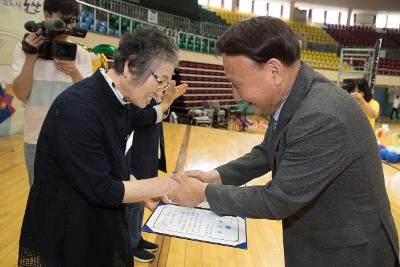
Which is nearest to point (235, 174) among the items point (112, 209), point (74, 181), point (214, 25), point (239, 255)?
point (112, 209)

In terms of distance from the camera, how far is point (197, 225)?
4.23 ft

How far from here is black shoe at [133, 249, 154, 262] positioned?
2371 millimetres

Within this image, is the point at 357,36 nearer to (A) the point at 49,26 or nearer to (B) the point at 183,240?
(B) the point at 183,240

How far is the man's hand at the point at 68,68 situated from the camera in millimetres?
1798

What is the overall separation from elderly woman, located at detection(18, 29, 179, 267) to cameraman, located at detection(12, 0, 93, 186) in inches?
29.5

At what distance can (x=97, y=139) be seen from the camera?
1.07 m

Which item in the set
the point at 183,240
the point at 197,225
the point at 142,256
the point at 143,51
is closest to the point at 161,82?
the point at 143,51

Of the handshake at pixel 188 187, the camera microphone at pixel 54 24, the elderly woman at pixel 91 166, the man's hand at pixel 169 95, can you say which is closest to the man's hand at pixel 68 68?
the camera microphone at pixel 54 24

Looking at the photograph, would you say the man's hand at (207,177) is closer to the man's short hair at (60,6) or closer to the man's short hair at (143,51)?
the man's short hair at (143,51)

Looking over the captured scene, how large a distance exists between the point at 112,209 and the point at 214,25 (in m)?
14.7

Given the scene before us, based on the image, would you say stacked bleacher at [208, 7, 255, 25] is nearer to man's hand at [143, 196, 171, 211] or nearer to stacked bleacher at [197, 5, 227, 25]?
stacked bleacher at [197, 5, 227, 25]

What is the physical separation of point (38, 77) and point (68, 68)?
6.7 inches

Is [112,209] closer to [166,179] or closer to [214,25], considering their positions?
[166,179]

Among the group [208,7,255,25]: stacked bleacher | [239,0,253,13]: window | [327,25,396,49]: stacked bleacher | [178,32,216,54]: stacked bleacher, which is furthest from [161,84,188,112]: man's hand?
[327,25,396,49]: stacked bleacher
